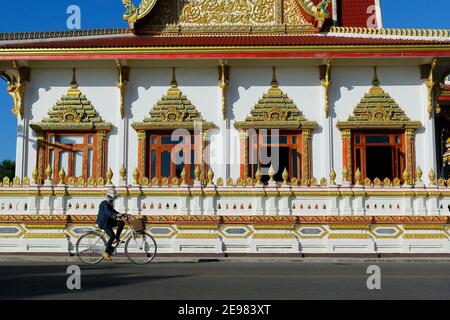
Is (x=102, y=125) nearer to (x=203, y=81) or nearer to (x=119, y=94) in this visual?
(x=119, y=94)

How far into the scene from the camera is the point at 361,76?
16.0 m

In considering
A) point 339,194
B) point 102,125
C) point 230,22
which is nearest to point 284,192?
point 339,194

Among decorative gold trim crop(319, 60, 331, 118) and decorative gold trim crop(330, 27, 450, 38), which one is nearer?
decorative gold trim crop(330, 27, 450, 38)

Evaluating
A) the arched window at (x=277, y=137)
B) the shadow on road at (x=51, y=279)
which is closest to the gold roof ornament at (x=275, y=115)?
the arched window at (x=277, y=137)

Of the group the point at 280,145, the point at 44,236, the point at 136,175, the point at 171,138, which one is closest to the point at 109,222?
the point at 136,175

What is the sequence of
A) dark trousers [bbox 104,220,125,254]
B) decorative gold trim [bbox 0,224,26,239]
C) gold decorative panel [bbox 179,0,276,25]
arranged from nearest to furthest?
dark trousers [bbox 104,220,125,254]
decorative gold trim [bbox 0,224,26,239]
gold decorative panel [bbox 179,0,276,25]

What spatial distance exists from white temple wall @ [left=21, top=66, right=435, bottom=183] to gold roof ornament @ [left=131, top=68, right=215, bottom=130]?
0.17 metres

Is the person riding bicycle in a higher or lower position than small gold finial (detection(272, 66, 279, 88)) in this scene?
lower

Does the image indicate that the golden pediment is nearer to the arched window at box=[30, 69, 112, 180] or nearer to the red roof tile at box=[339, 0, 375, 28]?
the red roof tile at box=[339, 0, 375, 28]

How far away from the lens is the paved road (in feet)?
21.9

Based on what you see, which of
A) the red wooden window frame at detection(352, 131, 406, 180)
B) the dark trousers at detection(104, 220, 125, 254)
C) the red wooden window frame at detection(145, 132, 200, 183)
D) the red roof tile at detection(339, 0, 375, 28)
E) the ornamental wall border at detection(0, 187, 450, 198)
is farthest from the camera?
the red roof tile at detection(339, 0, 375, 28)

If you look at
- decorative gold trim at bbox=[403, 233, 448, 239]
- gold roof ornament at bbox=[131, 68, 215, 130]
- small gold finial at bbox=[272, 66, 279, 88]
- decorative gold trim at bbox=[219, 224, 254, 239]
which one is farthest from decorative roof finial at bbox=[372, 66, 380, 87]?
decorative gold trim at bbox=[219, 224, 254, 239]

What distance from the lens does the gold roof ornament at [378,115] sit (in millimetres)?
15680
